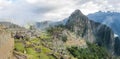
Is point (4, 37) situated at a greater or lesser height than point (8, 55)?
greater

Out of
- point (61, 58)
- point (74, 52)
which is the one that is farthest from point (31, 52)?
point (74, 52)

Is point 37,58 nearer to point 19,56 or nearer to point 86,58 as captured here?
point 19,56

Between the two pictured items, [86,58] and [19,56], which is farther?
[86,58]

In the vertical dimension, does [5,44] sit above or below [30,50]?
above

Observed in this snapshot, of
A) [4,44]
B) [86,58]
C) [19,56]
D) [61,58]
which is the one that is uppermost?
[4,44]

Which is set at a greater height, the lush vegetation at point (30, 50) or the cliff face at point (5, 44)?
the cliff face at point (5, 44)

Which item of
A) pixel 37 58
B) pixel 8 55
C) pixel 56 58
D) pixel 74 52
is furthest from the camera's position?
pixel 74 52

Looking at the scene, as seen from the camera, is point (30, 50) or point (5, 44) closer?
point (5, 44)

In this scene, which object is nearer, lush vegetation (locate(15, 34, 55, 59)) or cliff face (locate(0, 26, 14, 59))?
cliff face (locate(0, 26, 14, 59))

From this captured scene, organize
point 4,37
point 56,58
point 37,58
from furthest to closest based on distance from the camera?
point 56,58
point 37,58
point 4,37

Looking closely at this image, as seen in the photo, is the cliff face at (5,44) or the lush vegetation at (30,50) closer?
the cliff face at (5,44)

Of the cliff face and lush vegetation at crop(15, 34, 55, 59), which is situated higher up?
the cliff face
